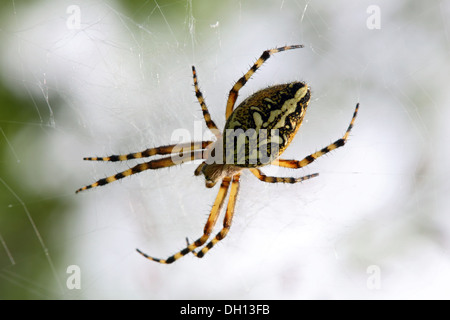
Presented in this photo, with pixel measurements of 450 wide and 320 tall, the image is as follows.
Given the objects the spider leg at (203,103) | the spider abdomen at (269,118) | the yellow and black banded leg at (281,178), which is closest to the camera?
the spider abdomen at (269,118)

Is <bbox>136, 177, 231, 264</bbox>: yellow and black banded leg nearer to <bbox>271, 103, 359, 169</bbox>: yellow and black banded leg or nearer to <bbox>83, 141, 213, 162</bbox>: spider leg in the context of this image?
<bbox>83, 141, 213, 162</bbox>: spider leg

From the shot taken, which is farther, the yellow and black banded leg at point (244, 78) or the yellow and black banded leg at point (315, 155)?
the yellow and black banded leg at point (315, 155)

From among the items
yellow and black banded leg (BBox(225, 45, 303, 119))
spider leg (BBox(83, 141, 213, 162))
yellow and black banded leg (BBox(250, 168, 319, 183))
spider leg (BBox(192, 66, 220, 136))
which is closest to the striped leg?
yellow and black banded leg (BBox(250, 168, 319, 183))

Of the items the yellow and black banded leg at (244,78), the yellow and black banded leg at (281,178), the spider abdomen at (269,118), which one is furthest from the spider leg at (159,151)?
the spider abdomen at (269,118)

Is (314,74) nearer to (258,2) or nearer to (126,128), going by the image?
(258,2)

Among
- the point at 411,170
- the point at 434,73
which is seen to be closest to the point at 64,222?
the point at 411,170

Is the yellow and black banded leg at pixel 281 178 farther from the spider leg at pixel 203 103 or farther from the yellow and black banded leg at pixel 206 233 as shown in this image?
the spider leg at pixel 203 103

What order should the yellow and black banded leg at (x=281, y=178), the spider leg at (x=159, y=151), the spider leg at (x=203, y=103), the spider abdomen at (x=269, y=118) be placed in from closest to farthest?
the spider abdomen at (x=269, y=118), the spider leg at (x=203, y=103), the spider leg at (x=159, y=151), the yellow and black banded leg at (x=281, y=178)
